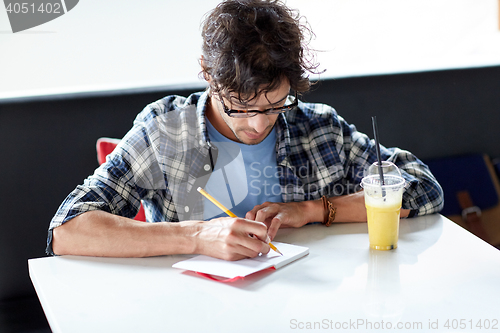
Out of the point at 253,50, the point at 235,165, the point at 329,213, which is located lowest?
the point at 329,213

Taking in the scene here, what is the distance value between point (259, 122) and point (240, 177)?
27 cm

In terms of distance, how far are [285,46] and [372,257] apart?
0.55m

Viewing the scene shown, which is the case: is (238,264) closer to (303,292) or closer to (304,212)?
(303,292)

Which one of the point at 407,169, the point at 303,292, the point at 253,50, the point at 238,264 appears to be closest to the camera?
the point at 303,292

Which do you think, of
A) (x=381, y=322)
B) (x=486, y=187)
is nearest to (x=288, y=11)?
(x=381, y=322)

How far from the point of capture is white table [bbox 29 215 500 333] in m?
0.83

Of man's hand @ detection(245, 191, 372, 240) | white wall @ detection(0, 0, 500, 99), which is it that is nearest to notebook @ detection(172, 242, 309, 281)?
man's hand @ detection(245, 191, 372, 240)

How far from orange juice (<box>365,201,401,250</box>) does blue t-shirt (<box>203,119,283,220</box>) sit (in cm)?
43

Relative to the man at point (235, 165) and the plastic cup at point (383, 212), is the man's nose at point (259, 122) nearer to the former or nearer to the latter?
the man at point (235, 165)

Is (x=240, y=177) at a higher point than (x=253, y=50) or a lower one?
lower

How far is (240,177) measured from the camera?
4.86ft

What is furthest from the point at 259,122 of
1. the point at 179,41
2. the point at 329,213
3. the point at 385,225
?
the point at 179,41

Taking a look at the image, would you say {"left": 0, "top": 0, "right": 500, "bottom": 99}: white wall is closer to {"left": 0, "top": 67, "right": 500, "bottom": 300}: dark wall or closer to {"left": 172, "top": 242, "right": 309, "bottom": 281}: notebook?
{"left": 0, "top": 67, "right": 500, "bottom": 300}: dark wall

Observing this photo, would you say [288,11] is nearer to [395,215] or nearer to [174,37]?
[395,215]
